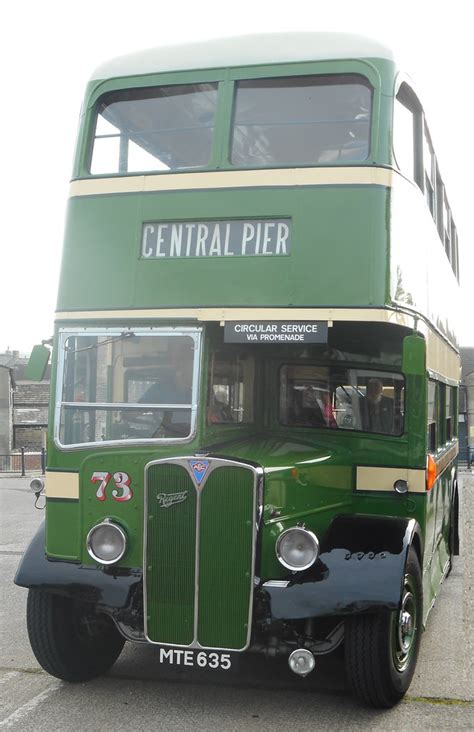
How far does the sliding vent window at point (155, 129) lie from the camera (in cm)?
664

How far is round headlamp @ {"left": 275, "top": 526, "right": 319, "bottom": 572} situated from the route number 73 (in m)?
1.03

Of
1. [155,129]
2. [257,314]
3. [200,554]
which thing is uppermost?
[155,129]

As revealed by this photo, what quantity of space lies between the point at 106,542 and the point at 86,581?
0.89 ft

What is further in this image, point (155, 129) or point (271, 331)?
point (155, 129)

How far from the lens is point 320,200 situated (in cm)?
624

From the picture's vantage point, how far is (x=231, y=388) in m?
6.45

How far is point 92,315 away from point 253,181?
1404mm

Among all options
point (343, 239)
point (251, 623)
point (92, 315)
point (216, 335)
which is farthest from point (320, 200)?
point (251, 623)

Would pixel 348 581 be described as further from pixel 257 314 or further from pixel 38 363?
pixel 38 363

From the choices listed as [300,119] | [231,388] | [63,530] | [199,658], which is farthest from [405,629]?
[300,119]

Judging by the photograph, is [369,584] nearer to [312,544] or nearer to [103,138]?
[312,544]

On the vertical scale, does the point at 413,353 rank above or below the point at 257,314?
below

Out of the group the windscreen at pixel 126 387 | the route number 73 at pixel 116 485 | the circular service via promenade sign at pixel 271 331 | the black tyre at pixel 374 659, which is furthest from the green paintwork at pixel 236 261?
the black tyre at pixel 374 659

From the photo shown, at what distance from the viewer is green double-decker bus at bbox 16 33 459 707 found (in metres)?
5.71
